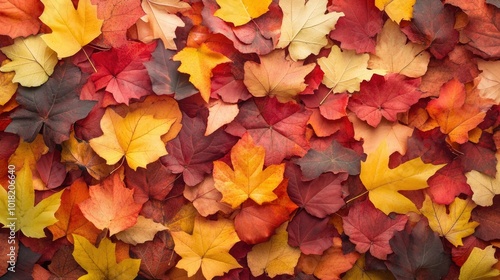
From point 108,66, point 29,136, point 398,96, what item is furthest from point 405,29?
point 29,136

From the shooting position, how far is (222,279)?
37.9 inches

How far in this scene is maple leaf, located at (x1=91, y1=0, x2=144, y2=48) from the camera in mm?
942

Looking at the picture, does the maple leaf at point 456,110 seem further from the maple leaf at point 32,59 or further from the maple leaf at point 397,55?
the maple leaf at point 32,59

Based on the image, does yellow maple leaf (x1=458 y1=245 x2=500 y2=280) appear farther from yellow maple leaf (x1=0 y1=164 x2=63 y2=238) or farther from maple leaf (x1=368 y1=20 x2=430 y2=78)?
yellow maple leaf (x1=0 y1=164 x2=63 y2=238)

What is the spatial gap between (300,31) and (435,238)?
1.56 ft

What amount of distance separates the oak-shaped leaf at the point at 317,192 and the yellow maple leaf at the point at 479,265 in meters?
0.27

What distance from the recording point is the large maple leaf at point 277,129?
3.13 ft

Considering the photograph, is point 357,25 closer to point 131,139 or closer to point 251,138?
point 251,138

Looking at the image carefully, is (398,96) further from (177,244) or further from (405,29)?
(177,244)

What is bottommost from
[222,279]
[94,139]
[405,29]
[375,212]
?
[222,279]

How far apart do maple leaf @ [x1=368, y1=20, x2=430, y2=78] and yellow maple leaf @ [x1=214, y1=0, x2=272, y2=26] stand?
9.4 inches

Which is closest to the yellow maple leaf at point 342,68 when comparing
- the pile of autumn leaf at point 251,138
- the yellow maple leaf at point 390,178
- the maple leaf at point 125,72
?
the pile of autumn leaf at point 251,138

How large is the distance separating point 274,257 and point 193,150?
261mm

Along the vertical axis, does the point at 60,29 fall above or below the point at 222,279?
above
